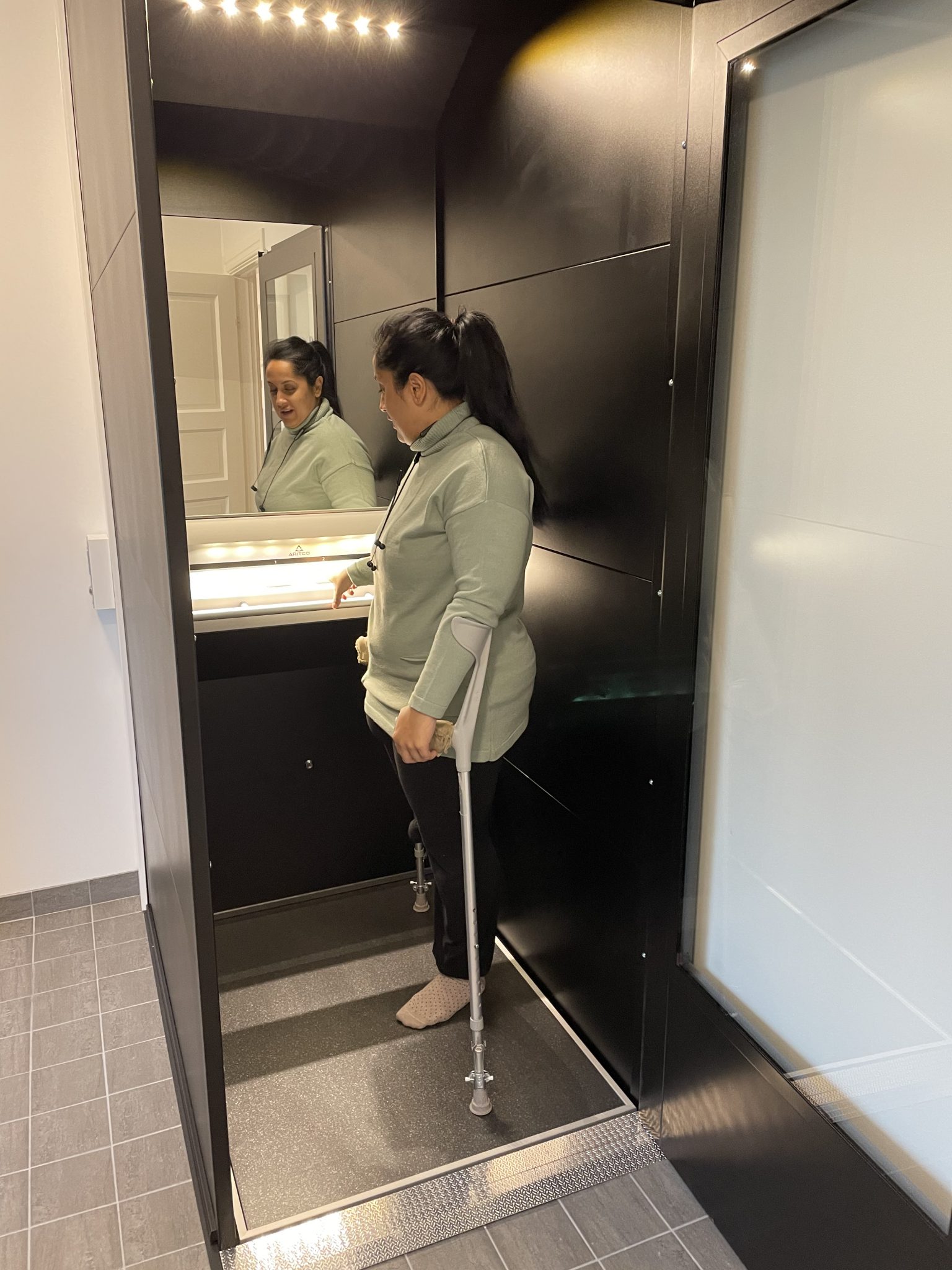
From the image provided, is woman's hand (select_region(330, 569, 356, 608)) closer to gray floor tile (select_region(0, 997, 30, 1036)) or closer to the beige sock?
the beige sock

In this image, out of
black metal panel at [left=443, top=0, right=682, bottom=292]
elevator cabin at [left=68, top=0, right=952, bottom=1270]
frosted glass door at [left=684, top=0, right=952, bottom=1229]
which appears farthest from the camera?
black metal panel at [left=443, top=0, right=682, bottom=292]

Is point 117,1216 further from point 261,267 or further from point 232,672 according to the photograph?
point 261,267

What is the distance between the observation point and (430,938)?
8.49ft

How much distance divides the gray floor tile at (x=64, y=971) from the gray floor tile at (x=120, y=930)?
0.07 meters

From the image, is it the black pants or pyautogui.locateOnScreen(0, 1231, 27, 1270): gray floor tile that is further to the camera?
the black pants

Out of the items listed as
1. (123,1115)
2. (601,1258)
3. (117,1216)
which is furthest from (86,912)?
(601,1258)

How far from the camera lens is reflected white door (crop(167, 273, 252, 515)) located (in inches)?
93.8

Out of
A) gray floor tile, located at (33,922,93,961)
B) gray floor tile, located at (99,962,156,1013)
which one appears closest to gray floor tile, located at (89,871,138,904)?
gray floor tile, located at (33,922,93,961)

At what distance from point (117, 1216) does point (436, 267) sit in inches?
84.0

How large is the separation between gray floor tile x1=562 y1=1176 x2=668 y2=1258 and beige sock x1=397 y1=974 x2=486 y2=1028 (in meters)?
0.54

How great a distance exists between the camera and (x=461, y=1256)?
1.68 m

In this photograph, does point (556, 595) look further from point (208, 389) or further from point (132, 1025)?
point (132, 1025)

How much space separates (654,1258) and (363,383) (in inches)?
77.8

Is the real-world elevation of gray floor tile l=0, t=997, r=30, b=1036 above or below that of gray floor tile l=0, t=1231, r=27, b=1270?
above
